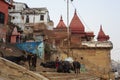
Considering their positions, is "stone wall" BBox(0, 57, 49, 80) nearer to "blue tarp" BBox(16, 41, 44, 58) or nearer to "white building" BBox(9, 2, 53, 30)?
"blue tarp" BBox(16, 41, 44, 58)

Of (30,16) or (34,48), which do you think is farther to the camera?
(30,16)

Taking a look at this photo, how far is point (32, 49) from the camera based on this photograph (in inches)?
1110

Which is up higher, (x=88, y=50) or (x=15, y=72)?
(x=15, y=72)

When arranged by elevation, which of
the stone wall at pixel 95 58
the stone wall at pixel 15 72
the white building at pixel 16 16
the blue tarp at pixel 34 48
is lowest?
the stone wall at pixel 95 58

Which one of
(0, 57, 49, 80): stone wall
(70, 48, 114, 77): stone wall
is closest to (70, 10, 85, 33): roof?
(70, 48, 114, 77): stone wall

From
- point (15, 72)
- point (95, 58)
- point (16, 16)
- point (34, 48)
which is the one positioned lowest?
point (95, 58)

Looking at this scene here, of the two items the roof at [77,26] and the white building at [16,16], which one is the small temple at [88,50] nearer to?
the roof at [77,26]

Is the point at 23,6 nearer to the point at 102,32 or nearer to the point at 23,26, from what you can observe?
the point at 23,26

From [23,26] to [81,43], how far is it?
1052cm

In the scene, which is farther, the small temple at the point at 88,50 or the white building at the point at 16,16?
the white building at the point at 16,16

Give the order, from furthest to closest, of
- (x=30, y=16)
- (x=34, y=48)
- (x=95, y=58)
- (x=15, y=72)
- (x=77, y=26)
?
1. (x=30, y=16)
2. (x=77, y=26)
3. (x=95, y=58)
4. (x=34, y=48)
5. (x=15, y=72)

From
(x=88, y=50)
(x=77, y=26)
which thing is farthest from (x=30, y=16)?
(x=88, y=50)

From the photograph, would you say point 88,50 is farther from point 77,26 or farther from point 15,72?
point 15,72

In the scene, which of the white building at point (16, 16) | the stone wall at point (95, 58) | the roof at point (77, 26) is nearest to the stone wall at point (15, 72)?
the stone wall at point (95, 58)
